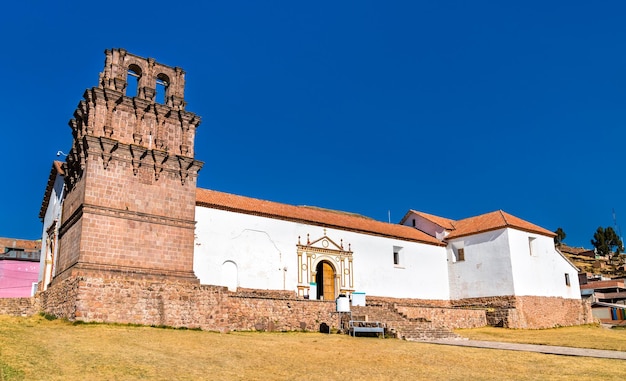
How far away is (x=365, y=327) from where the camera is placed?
1944 cm

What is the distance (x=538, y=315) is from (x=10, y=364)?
2917 cm

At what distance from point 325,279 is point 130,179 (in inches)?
505

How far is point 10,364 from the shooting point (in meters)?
9.37

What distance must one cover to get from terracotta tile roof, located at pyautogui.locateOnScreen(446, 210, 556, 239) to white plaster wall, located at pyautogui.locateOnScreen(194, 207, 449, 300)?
2044mm

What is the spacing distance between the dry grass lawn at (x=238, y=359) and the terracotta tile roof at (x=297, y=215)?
9777mm

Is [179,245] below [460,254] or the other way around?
below

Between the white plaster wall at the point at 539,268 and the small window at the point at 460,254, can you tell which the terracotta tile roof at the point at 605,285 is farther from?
the small window at the point at 460,254

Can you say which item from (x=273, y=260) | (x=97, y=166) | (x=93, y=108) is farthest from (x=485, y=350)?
(x=93, y=108)

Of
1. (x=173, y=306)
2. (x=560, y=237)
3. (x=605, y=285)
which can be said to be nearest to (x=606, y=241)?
(x=560, y=237)

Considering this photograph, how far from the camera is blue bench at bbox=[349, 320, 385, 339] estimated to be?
1905 centimetres

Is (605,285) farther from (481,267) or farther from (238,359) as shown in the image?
(238,359)

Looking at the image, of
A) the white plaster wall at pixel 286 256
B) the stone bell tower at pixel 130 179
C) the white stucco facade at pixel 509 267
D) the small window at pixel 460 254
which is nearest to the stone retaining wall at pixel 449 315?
the white stucco facade at pixel 509 267

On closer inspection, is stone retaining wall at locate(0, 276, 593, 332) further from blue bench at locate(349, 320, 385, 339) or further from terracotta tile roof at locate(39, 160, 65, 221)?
terracotta tile roof at locate(39, 160, 65, 221)

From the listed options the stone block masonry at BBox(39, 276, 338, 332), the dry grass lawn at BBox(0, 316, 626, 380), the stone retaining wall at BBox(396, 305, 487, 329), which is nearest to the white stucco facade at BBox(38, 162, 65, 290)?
the stone block masonry at BBox(39, 276, 338, 332)
